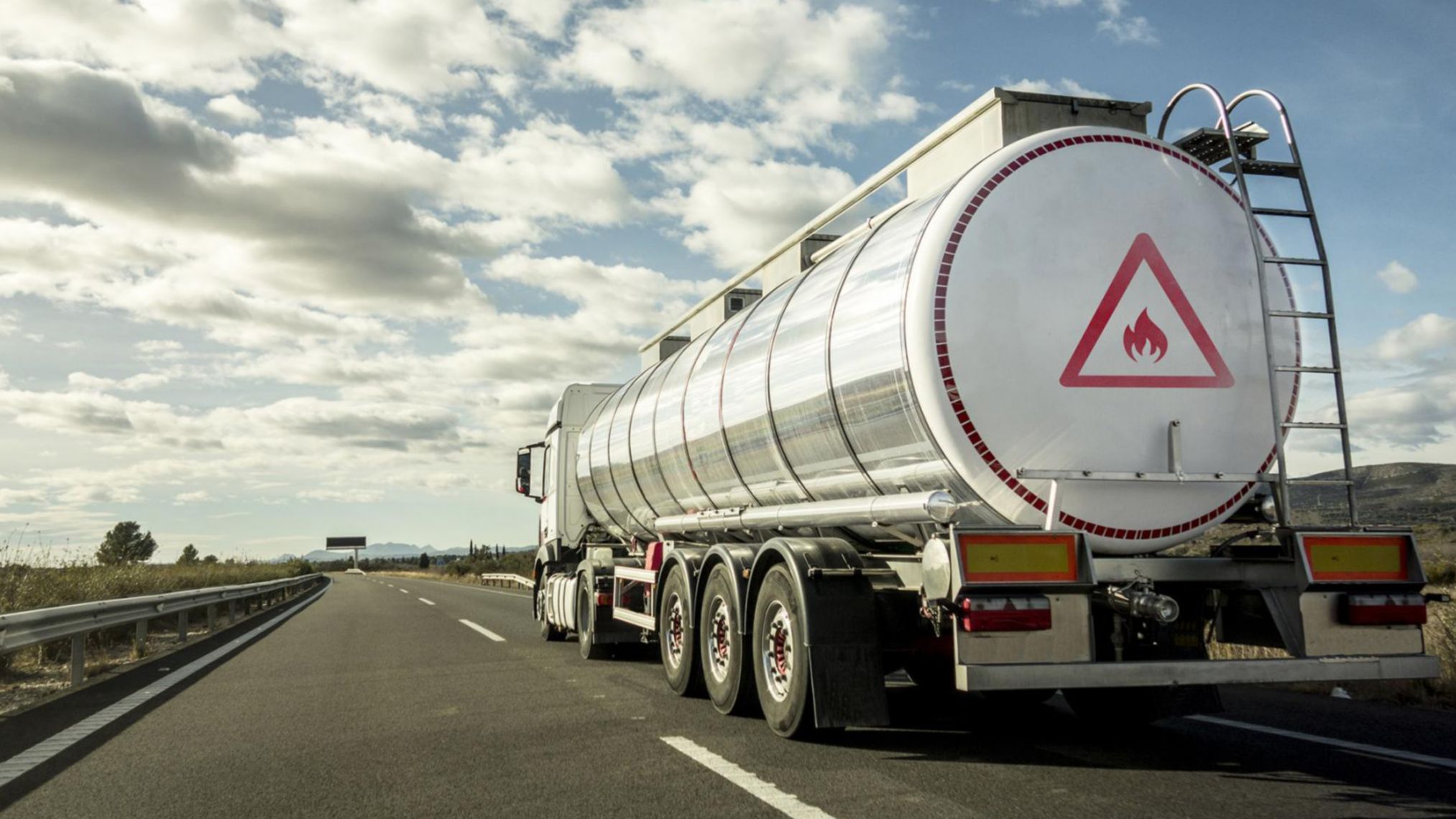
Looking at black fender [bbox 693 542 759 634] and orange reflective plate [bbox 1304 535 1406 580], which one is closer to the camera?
orange reflective plate [bbox 1304 535 1406 580]

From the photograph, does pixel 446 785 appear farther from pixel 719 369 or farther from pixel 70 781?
pixel 719 369

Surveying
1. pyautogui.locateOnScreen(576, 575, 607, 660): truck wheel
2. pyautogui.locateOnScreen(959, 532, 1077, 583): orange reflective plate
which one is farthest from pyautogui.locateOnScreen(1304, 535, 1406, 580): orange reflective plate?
pyautogui.locateOnScreen(576, 575, 607, 660): truck wheel

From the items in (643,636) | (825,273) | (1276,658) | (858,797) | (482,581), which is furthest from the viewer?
(482,581)

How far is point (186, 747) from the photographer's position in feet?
21.4

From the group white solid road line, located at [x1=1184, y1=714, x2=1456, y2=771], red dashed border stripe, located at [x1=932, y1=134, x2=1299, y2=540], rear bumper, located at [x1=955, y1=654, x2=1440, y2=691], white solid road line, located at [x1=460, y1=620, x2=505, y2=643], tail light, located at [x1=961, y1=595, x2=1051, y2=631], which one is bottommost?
white solid road line, located at [x1=1184, y1=714, x2=1456, y2=771]

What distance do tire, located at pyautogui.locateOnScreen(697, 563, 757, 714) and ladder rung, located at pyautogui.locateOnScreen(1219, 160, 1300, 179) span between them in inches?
159

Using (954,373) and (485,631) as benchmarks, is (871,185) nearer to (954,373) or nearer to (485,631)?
(954,373)

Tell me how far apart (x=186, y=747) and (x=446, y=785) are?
2.18m

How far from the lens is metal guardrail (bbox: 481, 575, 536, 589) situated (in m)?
36.7

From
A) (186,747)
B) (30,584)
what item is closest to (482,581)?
(30,584)

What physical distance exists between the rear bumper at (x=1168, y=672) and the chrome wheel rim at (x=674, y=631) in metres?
3.77

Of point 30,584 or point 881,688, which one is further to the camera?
point 30,584

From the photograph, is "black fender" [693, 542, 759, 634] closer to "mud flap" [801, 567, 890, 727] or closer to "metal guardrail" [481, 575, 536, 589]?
"mud flap" [801, 567, 890, 727]

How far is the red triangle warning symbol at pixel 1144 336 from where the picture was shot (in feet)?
19.0
